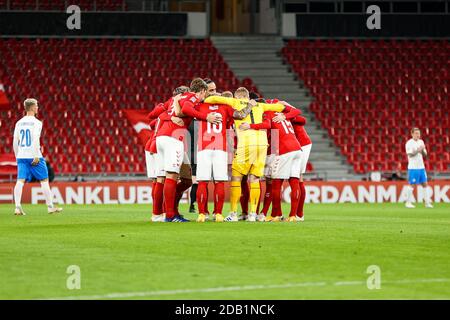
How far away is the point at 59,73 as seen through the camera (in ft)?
120

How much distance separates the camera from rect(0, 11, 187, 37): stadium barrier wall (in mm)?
38344

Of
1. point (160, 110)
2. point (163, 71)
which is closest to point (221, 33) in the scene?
point (163, 71)

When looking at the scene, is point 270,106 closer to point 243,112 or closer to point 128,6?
point 243,112

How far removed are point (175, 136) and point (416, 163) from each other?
42.2 feet

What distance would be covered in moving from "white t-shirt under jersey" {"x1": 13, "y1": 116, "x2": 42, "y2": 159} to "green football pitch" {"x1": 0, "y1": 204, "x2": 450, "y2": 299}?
13.4ft

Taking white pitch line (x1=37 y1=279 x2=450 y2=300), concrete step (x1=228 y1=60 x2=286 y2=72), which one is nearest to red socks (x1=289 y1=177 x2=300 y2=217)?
white pitch line (x1=37 y1=279 x2=450 y2=300)

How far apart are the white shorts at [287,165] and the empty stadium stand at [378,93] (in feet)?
57.3

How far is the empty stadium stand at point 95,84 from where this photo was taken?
33.2m

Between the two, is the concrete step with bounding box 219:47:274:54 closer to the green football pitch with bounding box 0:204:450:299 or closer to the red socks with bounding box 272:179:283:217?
the red socks with bounding box 272:179:283:217

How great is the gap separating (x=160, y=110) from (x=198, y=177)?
5.93ft

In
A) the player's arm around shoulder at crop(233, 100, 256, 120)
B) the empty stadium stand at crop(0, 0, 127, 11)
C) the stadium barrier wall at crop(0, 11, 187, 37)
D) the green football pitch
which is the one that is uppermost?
the empty stadium stand at crop(0, 0, 127, 11)

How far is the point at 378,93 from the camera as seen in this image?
124ft

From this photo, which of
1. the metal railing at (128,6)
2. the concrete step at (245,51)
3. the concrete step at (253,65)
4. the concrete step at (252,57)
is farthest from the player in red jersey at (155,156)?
the metal railing at (128,6)

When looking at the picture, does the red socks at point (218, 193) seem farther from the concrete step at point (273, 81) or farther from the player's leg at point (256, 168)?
the concrete step at point (273, 81)
